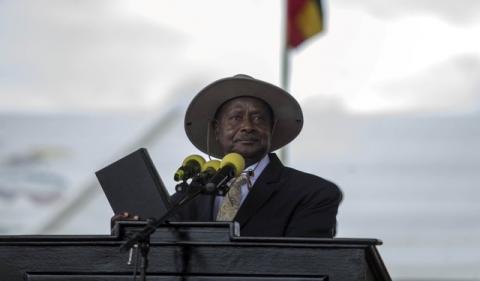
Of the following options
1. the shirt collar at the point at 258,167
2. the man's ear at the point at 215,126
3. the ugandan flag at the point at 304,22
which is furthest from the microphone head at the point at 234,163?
the ugandan flag at the point at 304,22

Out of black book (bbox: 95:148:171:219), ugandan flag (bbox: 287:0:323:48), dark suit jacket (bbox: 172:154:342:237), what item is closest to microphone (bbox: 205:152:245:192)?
black book (bbox: 95:148:171:219)

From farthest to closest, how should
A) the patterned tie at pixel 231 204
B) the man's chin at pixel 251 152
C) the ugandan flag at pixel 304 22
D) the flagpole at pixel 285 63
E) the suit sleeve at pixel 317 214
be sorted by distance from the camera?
the ugandan flag at pixel 304 22 → the flagpole at pixel 285 63 → the man's chin at pixel 251 152 → the patterned tie at pixel 231 204 → the suit sleeve at pixel 317 214

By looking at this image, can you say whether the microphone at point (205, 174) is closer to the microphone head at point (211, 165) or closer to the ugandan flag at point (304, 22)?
the microphone head at point (211, 165)

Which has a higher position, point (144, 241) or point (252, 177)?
point (252, 177)

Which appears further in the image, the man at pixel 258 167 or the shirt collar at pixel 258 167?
the shirt collar at pixel 258 167

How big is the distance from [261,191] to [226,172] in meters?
0.65

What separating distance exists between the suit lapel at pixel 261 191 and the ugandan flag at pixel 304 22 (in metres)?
5.58

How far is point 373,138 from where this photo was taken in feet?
32.0

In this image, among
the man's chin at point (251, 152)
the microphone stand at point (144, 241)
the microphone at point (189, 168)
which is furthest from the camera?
the man's chin at point (251, 152)

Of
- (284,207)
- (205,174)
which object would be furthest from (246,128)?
(205,174)

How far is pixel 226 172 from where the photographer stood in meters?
4.19

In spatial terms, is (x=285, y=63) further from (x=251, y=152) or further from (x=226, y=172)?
(x=226, y=172)

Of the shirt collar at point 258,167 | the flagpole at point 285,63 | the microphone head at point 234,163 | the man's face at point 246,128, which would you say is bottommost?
the microphone head at point 234,163

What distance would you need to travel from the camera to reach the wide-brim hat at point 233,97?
16.7 ft
